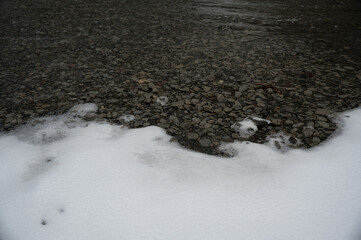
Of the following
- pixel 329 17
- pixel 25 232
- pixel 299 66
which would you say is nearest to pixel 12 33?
pixel 25 232

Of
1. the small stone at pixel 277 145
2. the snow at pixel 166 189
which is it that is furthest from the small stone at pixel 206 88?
the small stone at pixel 277 145

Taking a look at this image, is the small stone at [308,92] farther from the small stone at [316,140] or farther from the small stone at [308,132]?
the small stone at [316,140]

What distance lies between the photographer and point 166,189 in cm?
273

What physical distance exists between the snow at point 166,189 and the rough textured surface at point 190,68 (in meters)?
0.36

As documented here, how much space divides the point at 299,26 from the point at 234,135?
5.75 m

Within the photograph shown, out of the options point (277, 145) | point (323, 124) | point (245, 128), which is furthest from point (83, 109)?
point (323, 124)

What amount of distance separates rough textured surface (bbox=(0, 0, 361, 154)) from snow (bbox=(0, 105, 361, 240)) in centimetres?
36

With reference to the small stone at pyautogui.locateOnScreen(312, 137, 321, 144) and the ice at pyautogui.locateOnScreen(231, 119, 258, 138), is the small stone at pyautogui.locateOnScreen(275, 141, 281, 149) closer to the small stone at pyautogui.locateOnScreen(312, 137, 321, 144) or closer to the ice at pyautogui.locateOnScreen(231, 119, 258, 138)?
the ice at pyautogui.locateOnScreen(231, 119, 258, 138)

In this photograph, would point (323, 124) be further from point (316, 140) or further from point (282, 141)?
point (282, 141)

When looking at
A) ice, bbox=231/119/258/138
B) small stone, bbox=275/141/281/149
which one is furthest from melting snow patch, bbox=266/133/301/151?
ice, bbox=231/119/258/138

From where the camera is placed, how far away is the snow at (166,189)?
2359 millimetres

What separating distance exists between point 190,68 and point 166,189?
313 centimetres

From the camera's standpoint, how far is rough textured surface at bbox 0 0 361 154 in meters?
3.84

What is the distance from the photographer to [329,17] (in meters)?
8.34
